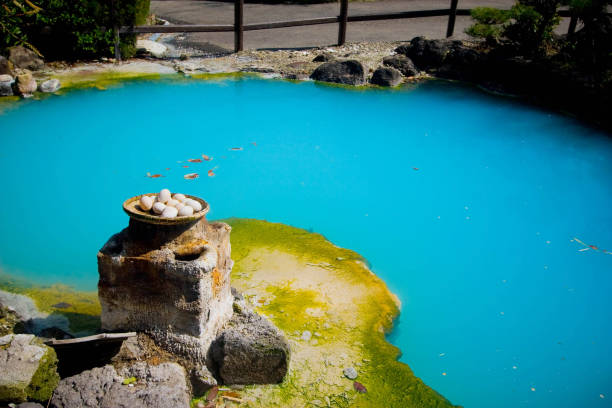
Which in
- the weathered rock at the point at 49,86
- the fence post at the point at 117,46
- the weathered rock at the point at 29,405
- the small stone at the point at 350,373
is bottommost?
the small stone at the point at 350,373

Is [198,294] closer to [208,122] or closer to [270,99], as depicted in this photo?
[208,122]

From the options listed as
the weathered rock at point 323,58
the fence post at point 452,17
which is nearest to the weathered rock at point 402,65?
the weathered rock at point 323,58

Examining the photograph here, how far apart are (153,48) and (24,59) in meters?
2.75

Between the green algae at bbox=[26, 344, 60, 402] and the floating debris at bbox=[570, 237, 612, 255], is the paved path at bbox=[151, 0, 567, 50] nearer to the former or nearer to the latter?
the floating debris at bbox=[570, 237, 612, 255]

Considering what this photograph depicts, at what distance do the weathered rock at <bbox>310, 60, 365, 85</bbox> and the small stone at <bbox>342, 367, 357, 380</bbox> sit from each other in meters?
8.24

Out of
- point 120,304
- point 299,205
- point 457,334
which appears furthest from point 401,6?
point 120,304

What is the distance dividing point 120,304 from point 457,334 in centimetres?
293

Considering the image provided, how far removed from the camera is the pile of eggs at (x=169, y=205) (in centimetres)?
378

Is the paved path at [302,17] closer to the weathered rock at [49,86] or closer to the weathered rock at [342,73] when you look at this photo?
the weathered rock at [342,73]

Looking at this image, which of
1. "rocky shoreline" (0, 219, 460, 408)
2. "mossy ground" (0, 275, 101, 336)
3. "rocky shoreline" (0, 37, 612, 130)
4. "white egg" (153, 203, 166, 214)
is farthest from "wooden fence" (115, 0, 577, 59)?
"white egg" (153, 203, 166, 214)

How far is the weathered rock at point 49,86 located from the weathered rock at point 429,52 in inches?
293

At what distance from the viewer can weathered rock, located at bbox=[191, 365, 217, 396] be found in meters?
4.00

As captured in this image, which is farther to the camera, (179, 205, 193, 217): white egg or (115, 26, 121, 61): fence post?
(115, 26, 121, 61): fence post

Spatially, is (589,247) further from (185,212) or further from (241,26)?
(241,26)
